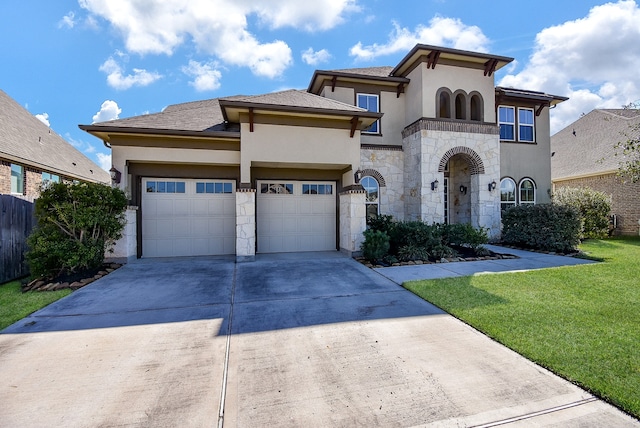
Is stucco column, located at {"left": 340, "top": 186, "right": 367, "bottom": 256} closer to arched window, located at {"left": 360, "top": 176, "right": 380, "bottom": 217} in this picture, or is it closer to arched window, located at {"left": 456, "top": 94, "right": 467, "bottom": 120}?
arched window, located at {"left": 360, "top": 176, "right": 380, "bottom": 217}

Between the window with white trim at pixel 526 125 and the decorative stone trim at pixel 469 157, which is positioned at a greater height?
the window with white trim at pixel 526 125

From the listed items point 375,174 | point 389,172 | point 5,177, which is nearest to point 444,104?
point 389,172

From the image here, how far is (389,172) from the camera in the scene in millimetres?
12211

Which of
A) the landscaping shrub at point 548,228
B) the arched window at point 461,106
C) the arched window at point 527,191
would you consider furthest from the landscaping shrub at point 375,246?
the arched window at point 527,191

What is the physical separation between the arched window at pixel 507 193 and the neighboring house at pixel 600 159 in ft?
18.9

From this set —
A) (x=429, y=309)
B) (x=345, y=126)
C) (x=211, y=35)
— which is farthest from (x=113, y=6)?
(x=429, y=309)

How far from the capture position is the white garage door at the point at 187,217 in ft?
31.0

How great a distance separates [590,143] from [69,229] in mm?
26592

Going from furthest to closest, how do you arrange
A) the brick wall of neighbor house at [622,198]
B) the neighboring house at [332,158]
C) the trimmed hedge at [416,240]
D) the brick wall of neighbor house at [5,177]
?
the brick wall of neighbor house at [622,198] < the brick wall of neighbor house at [5,177] < the neighboring house at [332,158] < the trimmed hedge at [416,240]

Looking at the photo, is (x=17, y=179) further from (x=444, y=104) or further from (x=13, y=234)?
(x=444, y=104)

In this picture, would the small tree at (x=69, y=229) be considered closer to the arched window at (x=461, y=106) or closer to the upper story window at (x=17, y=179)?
the upper story window at (x=17, y=179)

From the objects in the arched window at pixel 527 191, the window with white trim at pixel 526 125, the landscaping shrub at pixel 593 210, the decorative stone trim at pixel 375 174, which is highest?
the window with white trim at pixel 526 125

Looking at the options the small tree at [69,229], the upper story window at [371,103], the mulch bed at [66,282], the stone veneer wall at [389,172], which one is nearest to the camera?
the mulch bed at [66,282]

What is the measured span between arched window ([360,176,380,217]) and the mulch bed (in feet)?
29.5
